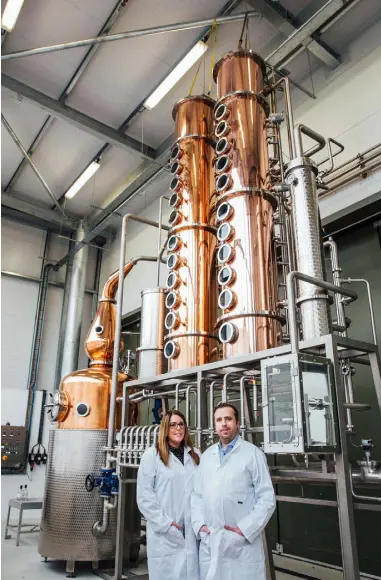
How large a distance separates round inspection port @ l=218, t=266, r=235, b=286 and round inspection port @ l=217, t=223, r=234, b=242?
0.25 meters

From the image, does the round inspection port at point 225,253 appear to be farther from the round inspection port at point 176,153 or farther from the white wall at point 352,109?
the white wall at point 352,109

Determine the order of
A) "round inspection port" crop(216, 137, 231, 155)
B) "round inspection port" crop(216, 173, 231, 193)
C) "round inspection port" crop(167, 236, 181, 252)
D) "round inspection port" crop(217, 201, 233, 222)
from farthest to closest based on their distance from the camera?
"round inspection port" crop(167, 236, 181, 252), "round inspection port" crop(216, 137, 231, 155), "round inspection port" crop(216, 173, 231, 193), "round inspection port" crop(217, 201, 233, 222)

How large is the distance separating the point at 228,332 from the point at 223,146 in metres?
1.66

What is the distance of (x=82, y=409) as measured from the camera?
4.49m

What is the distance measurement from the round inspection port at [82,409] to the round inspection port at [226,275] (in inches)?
80.2

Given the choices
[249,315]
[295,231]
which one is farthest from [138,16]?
[249,315]

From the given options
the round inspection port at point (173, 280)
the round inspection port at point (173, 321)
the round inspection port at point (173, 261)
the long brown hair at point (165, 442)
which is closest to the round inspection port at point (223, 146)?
the round inspection port at point (173, 261)

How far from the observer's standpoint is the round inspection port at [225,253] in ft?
11.5

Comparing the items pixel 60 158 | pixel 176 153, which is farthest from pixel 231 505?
pixel 60 158

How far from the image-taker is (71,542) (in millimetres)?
4035

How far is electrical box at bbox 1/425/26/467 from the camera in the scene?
8070mm

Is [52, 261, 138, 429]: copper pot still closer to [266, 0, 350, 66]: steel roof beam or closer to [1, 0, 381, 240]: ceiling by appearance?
[266, 0, 350, 66]: steel roof beam

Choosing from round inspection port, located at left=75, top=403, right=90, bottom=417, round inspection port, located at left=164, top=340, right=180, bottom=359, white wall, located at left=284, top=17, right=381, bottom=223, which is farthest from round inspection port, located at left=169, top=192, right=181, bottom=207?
round inspection port, located at left=75, top=403, right=90, bottom=417

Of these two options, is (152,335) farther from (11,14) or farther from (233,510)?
(11,14)
